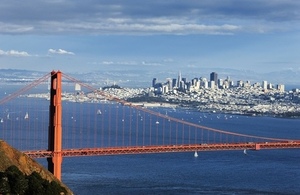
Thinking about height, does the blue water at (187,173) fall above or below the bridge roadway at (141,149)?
below

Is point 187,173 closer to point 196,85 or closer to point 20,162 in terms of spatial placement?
point 20,162

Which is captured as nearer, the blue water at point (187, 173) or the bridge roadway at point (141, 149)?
the bridge roadway at point (141, 149)

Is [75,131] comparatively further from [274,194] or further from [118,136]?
[274,194]

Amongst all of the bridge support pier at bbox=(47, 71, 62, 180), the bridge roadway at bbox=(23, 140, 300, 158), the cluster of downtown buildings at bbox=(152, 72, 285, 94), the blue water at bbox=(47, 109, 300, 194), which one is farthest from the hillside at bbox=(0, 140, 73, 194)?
the cluster of downtown buildings at bbox=(152, 72, 285, 94)

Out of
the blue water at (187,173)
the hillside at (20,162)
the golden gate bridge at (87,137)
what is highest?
the hillside at (20,162)

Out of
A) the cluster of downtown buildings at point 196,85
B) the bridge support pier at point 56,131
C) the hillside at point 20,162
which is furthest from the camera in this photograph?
the cluster of downtown buildings at point 196,85

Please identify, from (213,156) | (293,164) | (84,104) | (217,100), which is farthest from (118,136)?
(217,100)

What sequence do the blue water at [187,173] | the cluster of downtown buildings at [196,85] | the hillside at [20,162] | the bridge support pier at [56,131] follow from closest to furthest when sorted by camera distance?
the hillside at [20,162]
the bridge support pier at [56,131]
the blue water at [187,173]
the cluster of downtown buildings at [196,85]

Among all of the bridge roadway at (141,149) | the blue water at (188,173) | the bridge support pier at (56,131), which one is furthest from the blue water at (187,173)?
the bridge support pier at (56,131)

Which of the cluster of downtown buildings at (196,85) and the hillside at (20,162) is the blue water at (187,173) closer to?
the hillside at (20,162)
